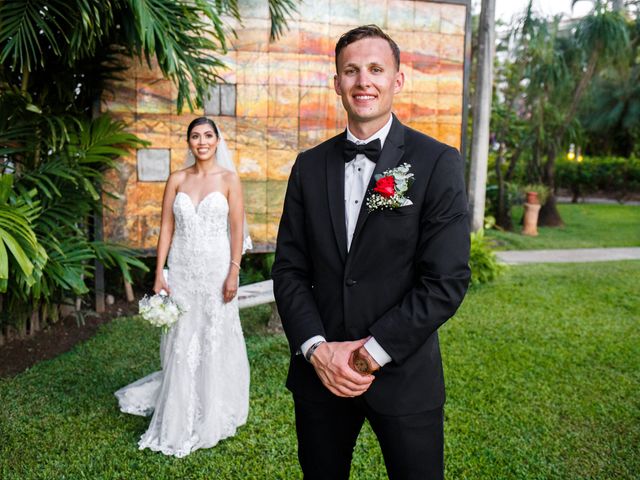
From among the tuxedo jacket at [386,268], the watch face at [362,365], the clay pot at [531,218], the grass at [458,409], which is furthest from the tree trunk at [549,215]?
the watch face at [362,365]

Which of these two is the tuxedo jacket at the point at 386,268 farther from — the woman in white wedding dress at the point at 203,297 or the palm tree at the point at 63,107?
the palm tree at the point at 63,107

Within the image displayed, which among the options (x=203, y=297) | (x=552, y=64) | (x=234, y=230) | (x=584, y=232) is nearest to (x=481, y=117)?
(x=552, y=64)

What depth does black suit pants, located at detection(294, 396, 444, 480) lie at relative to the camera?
83.3 inches

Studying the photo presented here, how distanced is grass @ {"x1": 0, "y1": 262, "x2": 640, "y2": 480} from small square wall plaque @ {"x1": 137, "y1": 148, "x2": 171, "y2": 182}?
171cm

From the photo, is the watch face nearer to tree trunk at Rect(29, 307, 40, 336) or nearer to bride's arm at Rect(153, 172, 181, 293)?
bride's arm at Rect(153, 172, 181, 293)

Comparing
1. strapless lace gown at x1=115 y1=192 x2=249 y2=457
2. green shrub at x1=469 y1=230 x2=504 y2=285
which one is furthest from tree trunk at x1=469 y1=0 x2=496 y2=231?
strapless lace gown at x1=115 y1=192 x2=249 y2=457

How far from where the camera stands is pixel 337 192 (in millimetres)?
2211

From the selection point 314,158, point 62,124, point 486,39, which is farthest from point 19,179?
point 486,39

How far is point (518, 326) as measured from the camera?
7234 millimetres

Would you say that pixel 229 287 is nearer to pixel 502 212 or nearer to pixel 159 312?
pixel 159 312

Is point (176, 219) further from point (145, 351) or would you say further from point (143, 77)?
point (143, 77)

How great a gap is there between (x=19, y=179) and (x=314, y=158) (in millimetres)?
4344

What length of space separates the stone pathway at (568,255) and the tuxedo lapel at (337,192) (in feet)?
30.9

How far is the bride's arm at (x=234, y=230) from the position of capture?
452 centimetres
